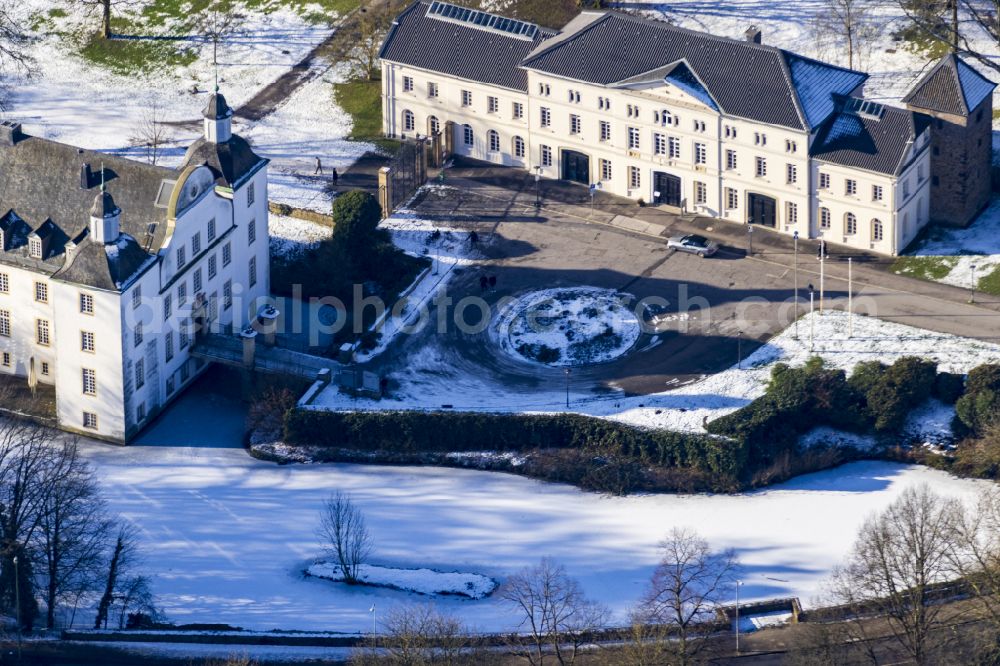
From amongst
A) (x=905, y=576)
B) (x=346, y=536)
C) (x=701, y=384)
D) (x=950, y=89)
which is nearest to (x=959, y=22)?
(x=950, y=89)

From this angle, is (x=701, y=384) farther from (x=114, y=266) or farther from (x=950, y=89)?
(x=114, y=266)

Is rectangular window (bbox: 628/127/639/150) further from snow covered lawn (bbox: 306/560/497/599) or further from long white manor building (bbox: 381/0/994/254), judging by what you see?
snow covered lawn (bbox: 306/560/497/599)

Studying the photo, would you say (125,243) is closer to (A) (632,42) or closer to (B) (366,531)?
(B) (366,531)

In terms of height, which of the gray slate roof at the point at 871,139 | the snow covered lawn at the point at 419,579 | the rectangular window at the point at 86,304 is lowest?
the snow covered lawn at the point at 419,579

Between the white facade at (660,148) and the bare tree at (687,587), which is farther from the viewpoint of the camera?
the white facade at (660,148)

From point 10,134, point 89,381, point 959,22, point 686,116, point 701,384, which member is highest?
point 959,22

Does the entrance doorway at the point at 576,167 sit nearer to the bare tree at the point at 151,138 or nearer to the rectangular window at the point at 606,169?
the rectangular window at the point at 606,169

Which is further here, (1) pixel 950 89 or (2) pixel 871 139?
(1) pixel 950 89

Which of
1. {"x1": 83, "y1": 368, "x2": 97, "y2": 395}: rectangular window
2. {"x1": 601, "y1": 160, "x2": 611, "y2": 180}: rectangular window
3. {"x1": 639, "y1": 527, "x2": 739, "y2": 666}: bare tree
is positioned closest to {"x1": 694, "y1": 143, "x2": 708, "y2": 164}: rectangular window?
{"x1": 601, "y1": 160, "x2": 611, "y2": 180}: rectangular window

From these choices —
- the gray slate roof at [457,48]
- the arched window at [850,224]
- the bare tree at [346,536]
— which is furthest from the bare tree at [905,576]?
the gray slate roof at [457,48]
